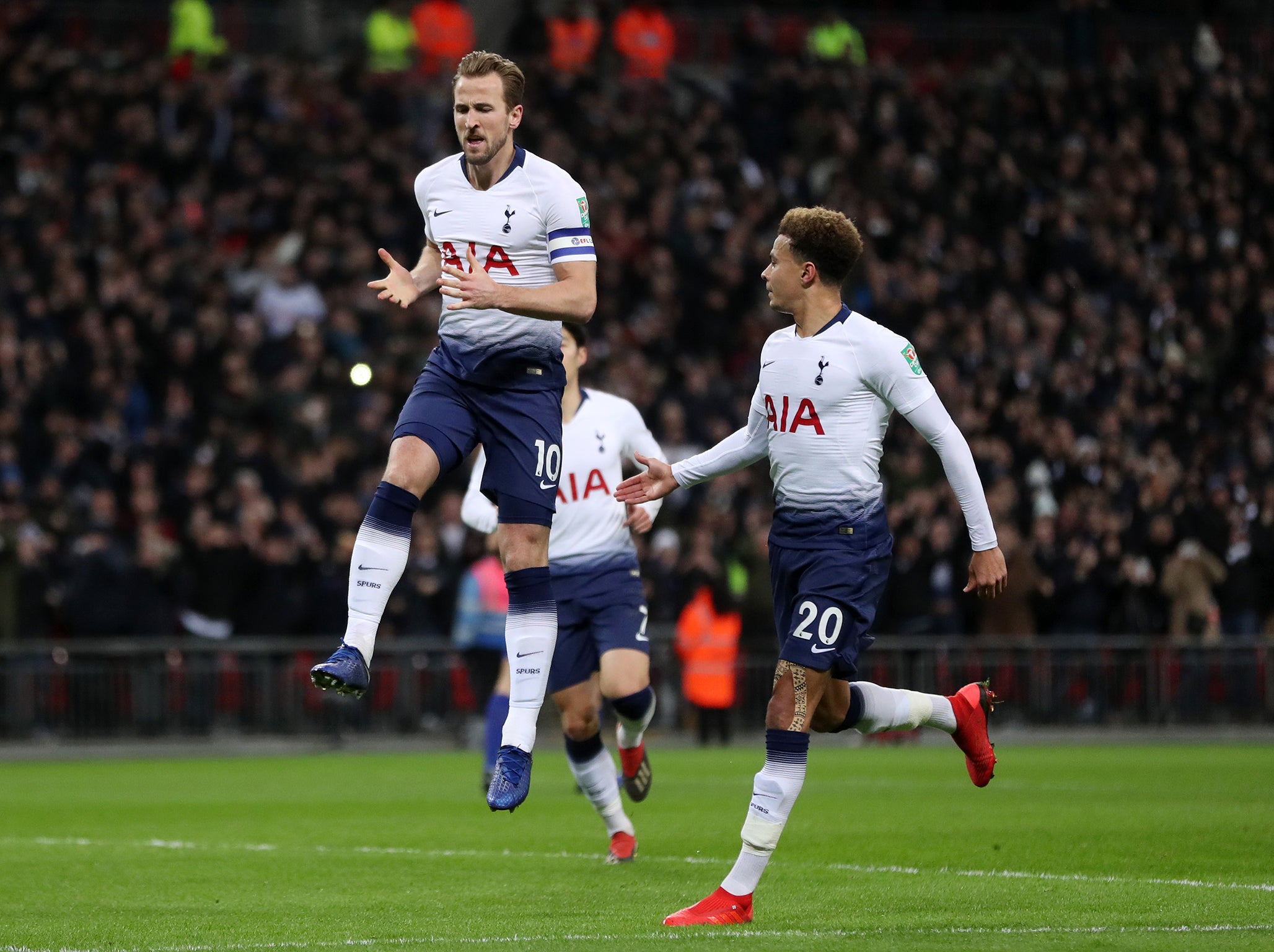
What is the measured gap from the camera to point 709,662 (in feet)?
76.3

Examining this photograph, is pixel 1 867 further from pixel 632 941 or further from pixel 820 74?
A: pixel 820 74

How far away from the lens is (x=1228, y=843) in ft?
36.9

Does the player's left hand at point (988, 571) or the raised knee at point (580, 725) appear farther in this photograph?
the raised knee at point (580, 725)

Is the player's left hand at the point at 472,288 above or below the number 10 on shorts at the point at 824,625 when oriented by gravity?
above

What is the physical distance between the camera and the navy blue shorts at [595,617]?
37.8 ft

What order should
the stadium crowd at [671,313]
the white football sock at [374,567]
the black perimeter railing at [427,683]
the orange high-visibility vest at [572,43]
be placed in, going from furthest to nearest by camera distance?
the orange high-visibility vest at [572,43] → the stadium crowd at [671,313] → the black perimeter railing at [427,683] → the white football sock at [374,567]

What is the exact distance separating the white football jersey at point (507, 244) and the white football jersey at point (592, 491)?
2881 millimetres

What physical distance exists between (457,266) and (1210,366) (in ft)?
69.2

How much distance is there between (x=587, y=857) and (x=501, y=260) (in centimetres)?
383

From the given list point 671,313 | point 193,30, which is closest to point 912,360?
point 671,313

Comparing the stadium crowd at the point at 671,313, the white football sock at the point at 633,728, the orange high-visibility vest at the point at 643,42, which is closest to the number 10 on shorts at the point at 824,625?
Answer: the white football sock at the point at 633,728

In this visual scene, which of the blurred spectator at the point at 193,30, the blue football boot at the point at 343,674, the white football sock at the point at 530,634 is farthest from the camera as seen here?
the blurred spectator at the point at 193,30

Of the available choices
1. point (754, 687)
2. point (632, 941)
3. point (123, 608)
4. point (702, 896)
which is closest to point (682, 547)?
point (754, 687)

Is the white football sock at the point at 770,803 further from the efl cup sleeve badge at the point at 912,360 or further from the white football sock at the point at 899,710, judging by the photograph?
the efl cup sleeve badge at the point at 912,360
